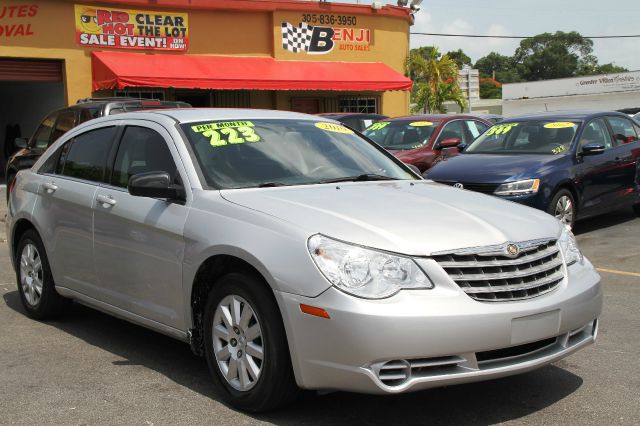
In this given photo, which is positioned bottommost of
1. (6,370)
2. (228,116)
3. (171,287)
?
(6,370)

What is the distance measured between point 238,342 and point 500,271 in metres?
1.38

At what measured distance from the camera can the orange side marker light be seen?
3.77 metres

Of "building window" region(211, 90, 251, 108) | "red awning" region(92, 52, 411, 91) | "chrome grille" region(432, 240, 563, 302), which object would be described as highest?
"red awning" region(92, 52, 411, 91)

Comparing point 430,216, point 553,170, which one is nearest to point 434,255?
point 430,216

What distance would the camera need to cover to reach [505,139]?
36.0 feet

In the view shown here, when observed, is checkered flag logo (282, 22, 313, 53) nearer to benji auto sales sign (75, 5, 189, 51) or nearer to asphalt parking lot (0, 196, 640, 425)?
benji auto sales sign (75, 5, 189, 51)

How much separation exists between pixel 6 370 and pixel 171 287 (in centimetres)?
131

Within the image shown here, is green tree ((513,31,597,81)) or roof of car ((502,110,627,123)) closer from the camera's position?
roof of car ((502,110,627,123))

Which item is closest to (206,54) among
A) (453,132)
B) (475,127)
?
(475,127)

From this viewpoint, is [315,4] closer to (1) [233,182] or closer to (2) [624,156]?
(2) [624,156]

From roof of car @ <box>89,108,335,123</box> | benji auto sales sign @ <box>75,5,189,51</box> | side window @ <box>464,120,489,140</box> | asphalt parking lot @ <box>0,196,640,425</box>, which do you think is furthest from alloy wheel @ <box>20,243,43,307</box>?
benji auto sales sign @ <box>75,5,189,51</box>

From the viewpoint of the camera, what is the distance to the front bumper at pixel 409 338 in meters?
3.70

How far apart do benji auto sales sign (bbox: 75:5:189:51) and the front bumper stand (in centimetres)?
1912

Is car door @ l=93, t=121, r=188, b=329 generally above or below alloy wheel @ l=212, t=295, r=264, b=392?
above
